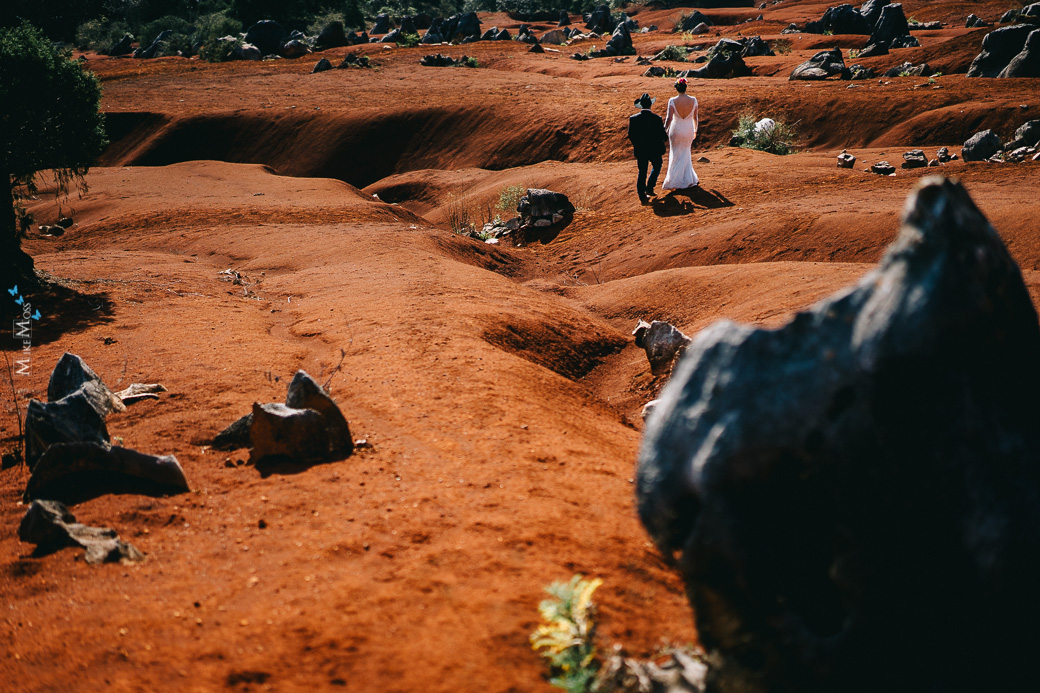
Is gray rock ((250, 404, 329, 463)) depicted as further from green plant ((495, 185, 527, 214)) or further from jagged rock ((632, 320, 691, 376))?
green plant ((495, 185, 527, 214))

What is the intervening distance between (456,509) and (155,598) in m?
1.47

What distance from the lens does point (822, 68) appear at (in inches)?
822

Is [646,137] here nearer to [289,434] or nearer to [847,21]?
[289,434]

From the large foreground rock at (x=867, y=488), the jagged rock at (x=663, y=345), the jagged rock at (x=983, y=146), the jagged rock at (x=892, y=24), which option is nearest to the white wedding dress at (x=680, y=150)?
the jagged rock at (x=983, y=146)

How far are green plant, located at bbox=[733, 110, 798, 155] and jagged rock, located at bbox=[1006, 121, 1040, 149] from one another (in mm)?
4480

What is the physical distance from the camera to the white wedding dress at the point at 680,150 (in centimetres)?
1284

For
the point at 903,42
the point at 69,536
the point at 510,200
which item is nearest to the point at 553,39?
the point at 903,42

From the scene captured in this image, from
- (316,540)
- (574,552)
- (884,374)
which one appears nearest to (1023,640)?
(884,374)

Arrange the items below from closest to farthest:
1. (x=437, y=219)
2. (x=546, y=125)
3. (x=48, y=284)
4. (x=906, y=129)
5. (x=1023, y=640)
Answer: (x=1023, y=640) < (x=48, y=284) < (x=906, y=129) < (x=437, y=219) < (x=546, y=125)

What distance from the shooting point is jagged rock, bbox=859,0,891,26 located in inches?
1263

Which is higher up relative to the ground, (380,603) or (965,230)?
(965,230)

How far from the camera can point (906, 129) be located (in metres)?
15.0

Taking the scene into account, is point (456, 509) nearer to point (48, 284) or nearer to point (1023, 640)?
point (1023, 640)

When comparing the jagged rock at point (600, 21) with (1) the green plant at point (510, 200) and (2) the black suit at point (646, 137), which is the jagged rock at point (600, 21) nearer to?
(1) the green plant at point (510, 200)
